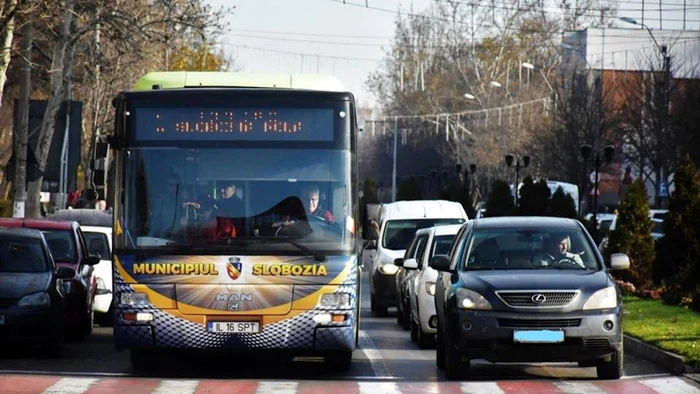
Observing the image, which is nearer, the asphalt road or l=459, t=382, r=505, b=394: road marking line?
l=459, t=382, r=505, b=394: road marking line

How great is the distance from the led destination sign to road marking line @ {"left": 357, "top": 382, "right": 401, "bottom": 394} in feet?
7.94

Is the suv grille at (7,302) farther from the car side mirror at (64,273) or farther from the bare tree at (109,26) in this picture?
the bare tree at (109,26)

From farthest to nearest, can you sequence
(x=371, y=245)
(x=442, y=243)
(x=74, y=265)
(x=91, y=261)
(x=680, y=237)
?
(x=371, y=245) → (x=680, y=237) → (x=442, y=243) → (x=74, y=265) → (x=91, y=261)

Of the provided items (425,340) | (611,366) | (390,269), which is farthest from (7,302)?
(390,269)

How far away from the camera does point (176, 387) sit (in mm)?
14328

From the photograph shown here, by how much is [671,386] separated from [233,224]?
4432mm

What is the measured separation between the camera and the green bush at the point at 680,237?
1065 inches

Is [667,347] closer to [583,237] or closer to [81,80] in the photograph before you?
[583,237]

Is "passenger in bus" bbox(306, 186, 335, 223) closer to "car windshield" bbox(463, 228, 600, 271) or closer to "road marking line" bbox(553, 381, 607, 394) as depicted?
"car windshield" bbox(463, 228, 600, 271)

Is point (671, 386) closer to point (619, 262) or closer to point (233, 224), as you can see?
point (619, 262)

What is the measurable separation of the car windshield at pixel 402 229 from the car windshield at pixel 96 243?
17.7 ft

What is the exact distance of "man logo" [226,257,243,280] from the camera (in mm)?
15133

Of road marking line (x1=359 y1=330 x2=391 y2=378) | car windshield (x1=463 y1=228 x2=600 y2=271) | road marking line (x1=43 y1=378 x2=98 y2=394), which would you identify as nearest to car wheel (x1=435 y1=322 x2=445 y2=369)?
road marking line (x1=359 y1=330 x2=391 y2=378)

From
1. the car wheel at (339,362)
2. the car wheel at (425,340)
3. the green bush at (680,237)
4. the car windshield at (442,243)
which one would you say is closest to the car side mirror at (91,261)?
the car wheel at (425,340)
